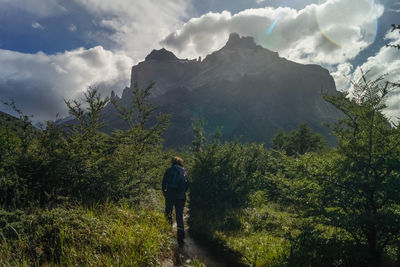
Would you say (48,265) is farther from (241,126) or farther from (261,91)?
(261,91)

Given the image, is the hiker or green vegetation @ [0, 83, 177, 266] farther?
the hiker

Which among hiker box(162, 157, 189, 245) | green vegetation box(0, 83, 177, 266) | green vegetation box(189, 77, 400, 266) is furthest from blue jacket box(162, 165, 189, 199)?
green vegetation box(189, 77, 400, 266)

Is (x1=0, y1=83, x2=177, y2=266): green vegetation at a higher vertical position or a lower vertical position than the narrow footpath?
higher

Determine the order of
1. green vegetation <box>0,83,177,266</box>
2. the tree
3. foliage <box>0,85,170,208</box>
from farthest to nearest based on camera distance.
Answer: foliage <box>0,85,170,208</box> < green vegetation <box>0,83,177,266</box> < the tree

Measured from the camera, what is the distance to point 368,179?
12.6 feet

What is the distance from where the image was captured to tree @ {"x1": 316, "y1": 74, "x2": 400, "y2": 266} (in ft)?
12.3

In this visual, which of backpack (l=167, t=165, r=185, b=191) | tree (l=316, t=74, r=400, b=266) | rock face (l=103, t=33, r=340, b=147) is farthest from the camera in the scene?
rock face (l=103, t=33, r=340, b=147)

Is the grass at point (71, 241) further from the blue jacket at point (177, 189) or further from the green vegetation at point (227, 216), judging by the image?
the blue jacket at point (177, 189)

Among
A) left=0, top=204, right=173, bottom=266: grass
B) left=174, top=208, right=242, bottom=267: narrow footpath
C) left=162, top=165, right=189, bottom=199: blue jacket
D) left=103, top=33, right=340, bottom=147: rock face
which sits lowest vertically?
left=174, top=208, right=242, bottom=267: narrow footpath

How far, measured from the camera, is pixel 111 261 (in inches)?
167

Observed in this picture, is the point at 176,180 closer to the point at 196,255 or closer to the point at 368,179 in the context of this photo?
the point at 196,255

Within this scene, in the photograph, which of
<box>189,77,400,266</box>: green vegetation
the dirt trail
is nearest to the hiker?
the dirt trail

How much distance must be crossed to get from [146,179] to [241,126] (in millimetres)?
163776

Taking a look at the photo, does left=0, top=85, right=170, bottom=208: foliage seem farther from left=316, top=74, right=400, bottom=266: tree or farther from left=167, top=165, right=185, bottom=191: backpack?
left=316, top=74, right=400, bottom=266: tree
